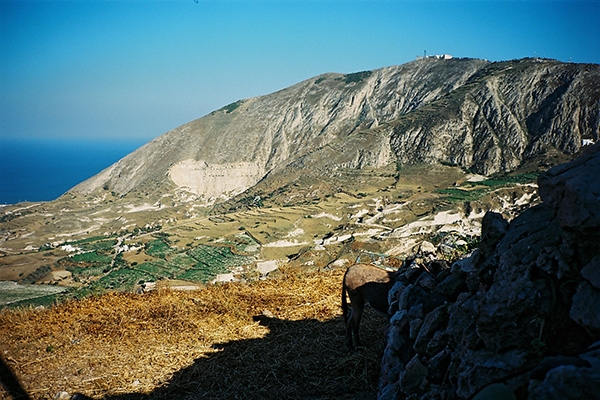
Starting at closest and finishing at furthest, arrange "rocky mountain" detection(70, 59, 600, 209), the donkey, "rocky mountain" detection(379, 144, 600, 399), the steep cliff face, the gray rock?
1. "rocky mountain" detection(379, 144, 600, 399)
2. the gray rock
3. the donkey
4. the steep cliff face
5. "rocky mountain" detection(70, 59, 600, 209)

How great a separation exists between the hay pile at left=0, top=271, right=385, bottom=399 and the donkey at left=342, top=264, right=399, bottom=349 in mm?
580

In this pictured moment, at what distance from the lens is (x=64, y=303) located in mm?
13523

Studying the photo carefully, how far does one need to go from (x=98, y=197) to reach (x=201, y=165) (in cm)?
2865

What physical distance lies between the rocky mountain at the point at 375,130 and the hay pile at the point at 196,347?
65.5 metres

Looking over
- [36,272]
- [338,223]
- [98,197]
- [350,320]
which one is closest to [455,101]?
[338,223]

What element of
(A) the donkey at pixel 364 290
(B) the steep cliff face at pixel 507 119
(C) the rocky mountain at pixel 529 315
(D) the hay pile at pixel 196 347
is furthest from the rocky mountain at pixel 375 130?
(C) the rocky mountain at pixel 529 315

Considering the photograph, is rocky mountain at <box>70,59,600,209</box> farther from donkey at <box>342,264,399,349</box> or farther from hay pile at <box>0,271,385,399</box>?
donkey at <box>342,264,399,349</box>

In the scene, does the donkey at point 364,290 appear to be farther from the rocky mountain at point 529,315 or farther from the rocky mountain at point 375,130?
the rocky mountain at point 375,130

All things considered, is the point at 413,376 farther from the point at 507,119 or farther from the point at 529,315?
the point at 507,119

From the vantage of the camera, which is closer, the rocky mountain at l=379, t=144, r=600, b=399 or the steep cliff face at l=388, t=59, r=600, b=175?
the rocky mountain at l=379, t=144, r=600, b=399

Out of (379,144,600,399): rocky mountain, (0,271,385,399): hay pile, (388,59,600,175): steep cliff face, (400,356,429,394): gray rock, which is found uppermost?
(388,59,600,175): steep cliff face

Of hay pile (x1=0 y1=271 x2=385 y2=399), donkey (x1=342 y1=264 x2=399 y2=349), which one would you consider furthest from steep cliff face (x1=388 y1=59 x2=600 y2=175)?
donkey (x1=342 y1=264 x2=399 y2=349)

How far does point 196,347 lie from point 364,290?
4429mm

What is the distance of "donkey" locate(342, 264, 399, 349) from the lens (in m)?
9.09
